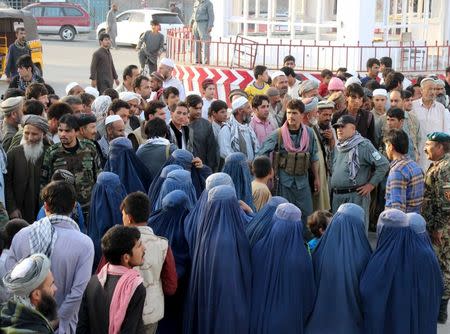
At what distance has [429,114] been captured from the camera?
1098 centimetres

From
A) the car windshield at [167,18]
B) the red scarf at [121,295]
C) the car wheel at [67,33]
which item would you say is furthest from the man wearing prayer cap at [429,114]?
the car wheel at [67,33]

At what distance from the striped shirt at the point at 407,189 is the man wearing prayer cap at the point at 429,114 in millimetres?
3277

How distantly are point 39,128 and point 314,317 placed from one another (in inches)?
123

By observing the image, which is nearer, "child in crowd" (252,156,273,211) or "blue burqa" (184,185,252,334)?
"blue burqa" (184,185,252,334)

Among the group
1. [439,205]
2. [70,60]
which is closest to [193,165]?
[439,205]

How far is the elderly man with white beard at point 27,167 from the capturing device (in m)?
7.70

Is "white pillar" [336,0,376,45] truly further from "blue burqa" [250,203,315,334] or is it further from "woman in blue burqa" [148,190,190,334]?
"blue burqa" [250,203,315,334]

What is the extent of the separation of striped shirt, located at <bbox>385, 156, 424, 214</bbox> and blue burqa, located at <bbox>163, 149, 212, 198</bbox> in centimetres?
161

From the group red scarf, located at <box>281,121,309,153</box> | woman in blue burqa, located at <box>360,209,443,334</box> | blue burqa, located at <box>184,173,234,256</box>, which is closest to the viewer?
woman in blue burqa, located at <box>360,209,443,334</box>

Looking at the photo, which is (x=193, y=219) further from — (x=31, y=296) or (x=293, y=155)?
(x=293, y=155)

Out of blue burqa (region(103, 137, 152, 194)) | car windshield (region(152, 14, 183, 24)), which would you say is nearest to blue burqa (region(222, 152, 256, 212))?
blue burqa (region(103, 137, 152, 194))

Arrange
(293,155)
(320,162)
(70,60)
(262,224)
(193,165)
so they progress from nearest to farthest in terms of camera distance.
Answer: (262,224) < (193,165) < (293,155) < (320,162) < (70,60)

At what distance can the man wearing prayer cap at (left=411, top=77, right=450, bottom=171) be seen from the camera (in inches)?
430

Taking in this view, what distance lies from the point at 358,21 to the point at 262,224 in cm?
1261
